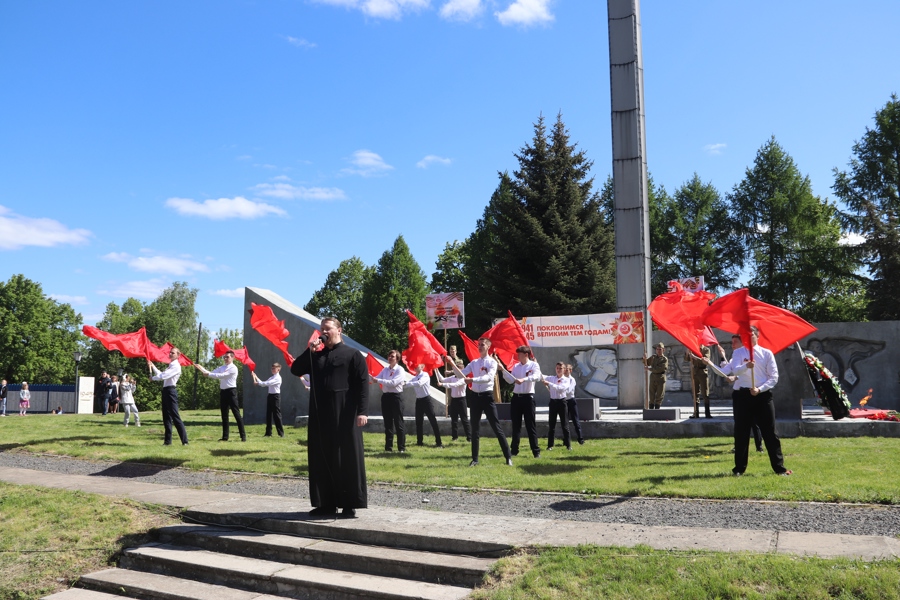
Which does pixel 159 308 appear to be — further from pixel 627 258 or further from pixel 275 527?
pixel 275 527

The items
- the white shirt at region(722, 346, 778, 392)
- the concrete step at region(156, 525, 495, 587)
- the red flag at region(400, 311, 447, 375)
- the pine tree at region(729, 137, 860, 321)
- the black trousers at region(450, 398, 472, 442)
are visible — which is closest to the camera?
the concrete step at region(156, 525, 495, 587)

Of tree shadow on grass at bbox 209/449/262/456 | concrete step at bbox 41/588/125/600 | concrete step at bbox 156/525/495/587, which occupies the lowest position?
concrete step at bbox 41/588/125/600

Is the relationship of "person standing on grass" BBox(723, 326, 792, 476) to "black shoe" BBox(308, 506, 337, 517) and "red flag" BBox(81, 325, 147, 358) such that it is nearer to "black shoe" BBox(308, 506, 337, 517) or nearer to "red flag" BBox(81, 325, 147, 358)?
"black shoe" BBox(308, 506, 337, 517)

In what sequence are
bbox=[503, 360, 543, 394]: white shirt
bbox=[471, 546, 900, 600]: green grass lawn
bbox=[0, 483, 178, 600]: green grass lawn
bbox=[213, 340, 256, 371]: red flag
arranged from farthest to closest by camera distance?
bbox=[213, 340, 256, 371]: red flag → bbox=[503, 360, 543, 394]: white shirt → bbox=[0, 483, 178, 600]: green grass lawn → bbox=[471, 546, 900, 600]: green grass lawn

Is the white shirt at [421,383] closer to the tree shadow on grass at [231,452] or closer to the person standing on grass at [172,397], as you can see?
the tree shadow on grass at [231,452]

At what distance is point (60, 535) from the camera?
8.23 metres

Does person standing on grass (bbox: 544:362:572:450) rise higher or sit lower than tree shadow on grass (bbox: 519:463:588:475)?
higher

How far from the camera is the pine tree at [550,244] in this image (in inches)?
1458

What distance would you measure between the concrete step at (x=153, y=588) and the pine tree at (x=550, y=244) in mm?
30395

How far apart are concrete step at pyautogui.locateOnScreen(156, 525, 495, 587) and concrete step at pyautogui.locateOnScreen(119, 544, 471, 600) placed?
96mm

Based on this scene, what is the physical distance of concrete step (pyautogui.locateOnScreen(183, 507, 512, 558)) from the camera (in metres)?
6.49

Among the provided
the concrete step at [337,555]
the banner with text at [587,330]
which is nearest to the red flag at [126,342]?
the concrete step at [337,555]

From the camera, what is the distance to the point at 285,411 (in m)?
23.5

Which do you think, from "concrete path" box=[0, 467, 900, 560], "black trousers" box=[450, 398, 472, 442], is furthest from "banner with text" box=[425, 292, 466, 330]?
"concrete path" box=[0, 467, 900, 560]
